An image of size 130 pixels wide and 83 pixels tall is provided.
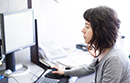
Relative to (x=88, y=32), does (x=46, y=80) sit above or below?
below

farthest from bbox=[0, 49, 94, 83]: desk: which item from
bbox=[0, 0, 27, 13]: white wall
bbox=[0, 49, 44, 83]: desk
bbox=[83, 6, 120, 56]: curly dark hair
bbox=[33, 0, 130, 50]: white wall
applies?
bbox=[83, 6, 120, 56]: curly dark hair

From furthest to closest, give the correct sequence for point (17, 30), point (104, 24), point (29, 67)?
point (29, 67)
point (17, 30)
point (104, 24)

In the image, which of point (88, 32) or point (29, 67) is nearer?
point (88, 32)

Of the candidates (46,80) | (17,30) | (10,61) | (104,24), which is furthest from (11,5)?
(104,24)

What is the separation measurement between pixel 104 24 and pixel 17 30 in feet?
2.14

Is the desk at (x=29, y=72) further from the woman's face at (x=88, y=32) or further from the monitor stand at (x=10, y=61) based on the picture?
the woman's face at (x=88, y=32)

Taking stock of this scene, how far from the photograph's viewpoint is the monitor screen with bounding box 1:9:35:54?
3.55ft

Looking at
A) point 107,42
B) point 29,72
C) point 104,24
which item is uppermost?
point 104,24

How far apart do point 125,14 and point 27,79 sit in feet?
4.55

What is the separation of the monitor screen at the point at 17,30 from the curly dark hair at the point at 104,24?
20.9 inches

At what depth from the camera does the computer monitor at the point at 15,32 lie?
3.56 feet

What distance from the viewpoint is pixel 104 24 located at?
0.91 metres

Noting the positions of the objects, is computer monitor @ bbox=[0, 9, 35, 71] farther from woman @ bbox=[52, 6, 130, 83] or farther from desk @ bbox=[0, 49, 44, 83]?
woman @ bbox=[52, 6, 130, 83]

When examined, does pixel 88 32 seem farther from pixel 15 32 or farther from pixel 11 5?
pixel 11 5
